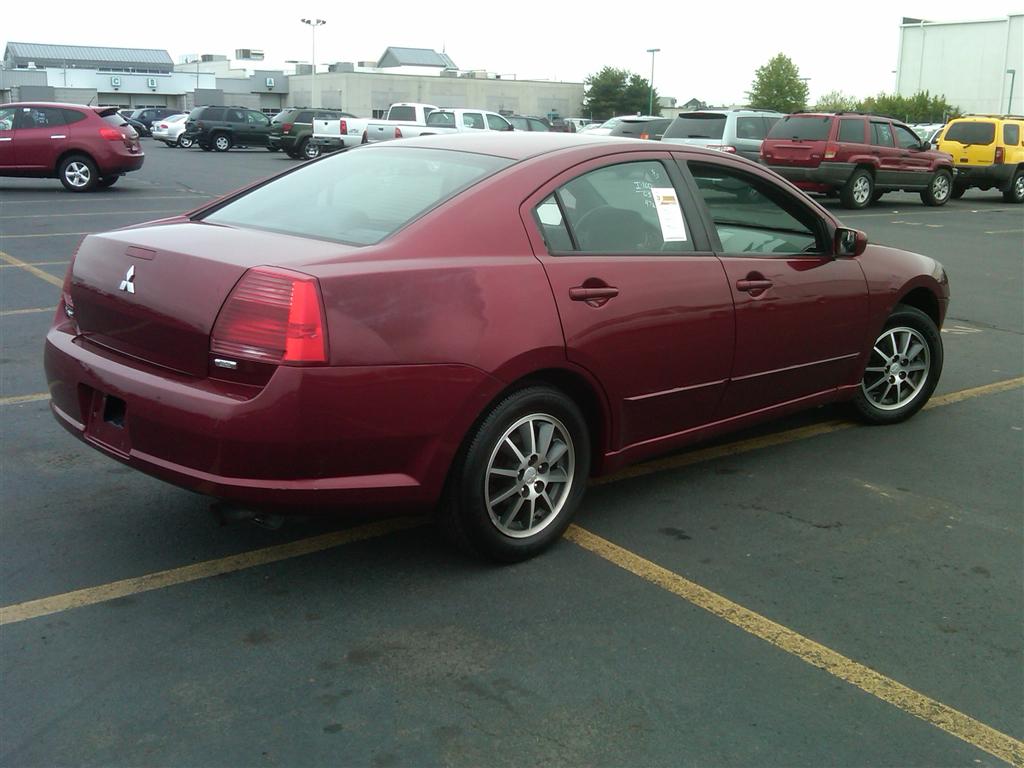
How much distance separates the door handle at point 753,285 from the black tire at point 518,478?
3.58 feet

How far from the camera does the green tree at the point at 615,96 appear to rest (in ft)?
277

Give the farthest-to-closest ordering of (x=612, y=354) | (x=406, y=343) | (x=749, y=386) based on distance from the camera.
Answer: (x=749, y=386)
(x=612, y=354)
(x=406, y=343)

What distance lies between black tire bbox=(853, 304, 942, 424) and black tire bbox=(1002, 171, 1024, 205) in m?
21.5

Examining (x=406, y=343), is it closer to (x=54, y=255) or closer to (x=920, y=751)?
(x=920, y=751)

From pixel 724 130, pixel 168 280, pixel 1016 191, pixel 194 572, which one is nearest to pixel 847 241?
pixel 168 280

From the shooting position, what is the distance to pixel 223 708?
307 cm

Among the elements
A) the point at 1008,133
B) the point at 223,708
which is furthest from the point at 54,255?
the point at 1008,133

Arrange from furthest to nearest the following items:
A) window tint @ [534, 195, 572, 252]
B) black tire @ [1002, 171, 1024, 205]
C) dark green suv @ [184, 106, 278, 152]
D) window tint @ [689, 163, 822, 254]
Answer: dark green suv @ [184, 106, 278, 152]
black tire @ [1002, 171, 1024, 205]
window tint @ [689, 163, 822, 254]
window tint @ [534, 195, 572, 252]

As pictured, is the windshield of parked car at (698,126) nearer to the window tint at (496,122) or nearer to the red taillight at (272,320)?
the window tint at (496,122)

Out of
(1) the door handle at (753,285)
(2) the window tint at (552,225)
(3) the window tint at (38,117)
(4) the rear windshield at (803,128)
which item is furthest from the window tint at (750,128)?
(2) the window tint at (552,225)

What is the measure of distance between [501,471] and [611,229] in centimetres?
117

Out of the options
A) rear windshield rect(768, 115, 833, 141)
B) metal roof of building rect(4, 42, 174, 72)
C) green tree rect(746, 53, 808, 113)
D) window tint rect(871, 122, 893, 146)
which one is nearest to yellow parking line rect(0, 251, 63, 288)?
rear windshield rect(768, 115, 833, 141)

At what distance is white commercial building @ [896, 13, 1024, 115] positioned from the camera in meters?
80.8

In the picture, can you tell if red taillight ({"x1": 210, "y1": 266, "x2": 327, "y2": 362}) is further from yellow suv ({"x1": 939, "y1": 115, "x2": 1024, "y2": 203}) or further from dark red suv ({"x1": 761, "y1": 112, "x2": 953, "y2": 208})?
yellow suv ({"x1": 939, "y1": 115, "x2": 1024, "y2": 203})
